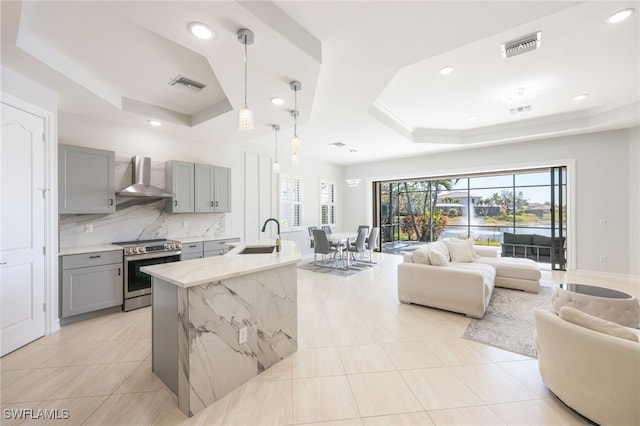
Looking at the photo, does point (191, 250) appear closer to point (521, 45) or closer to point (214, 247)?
point (214, 247)

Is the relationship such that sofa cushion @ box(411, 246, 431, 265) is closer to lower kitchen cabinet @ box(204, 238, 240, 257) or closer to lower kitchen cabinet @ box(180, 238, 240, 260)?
lower kitchen cabinet @ box(180, 238, 240, 260)

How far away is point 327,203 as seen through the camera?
8438 millimetres

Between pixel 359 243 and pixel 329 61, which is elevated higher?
pixel 329 61

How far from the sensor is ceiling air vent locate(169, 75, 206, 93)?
125 inches

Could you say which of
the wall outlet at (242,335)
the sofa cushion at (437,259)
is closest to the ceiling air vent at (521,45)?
the sofa cushion at (437,259)

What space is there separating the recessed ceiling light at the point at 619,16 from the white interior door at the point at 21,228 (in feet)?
18.6

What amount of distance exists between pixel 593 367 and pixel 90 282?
4849 mm

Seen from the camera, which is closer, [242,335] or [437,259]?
[242,335]

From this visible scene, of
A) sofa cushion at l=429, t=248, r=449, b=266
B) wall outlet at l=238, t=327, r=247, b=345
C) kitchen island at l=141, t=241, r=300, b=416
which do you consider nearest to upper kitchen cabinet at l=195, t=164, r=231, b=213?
kitchen island at l=141, t=241, r=300, b=416

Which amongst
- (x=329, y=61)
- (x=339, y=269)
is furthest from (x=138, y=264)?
(x=339, y=269)

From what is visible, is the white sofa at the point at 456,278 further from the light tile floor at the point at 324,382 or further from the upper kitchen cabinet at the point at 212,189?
the upper kitchen cabinet at the point at 212,189

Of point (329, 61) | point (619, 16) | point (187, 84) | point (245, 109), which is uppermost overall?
point (619, 16)

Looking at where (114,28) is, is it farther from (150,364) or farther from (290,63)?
(150,364)

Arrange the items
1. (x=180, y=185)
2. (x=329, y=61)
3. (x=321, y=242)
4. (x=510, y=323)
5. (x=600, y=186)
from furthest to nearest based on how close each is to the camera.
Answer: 1. (x=321, y=242)
2. (x=600, y=186)
3. (x=180, y=185)
4. (x=510, y=323)
5. (x=329, y=61)
